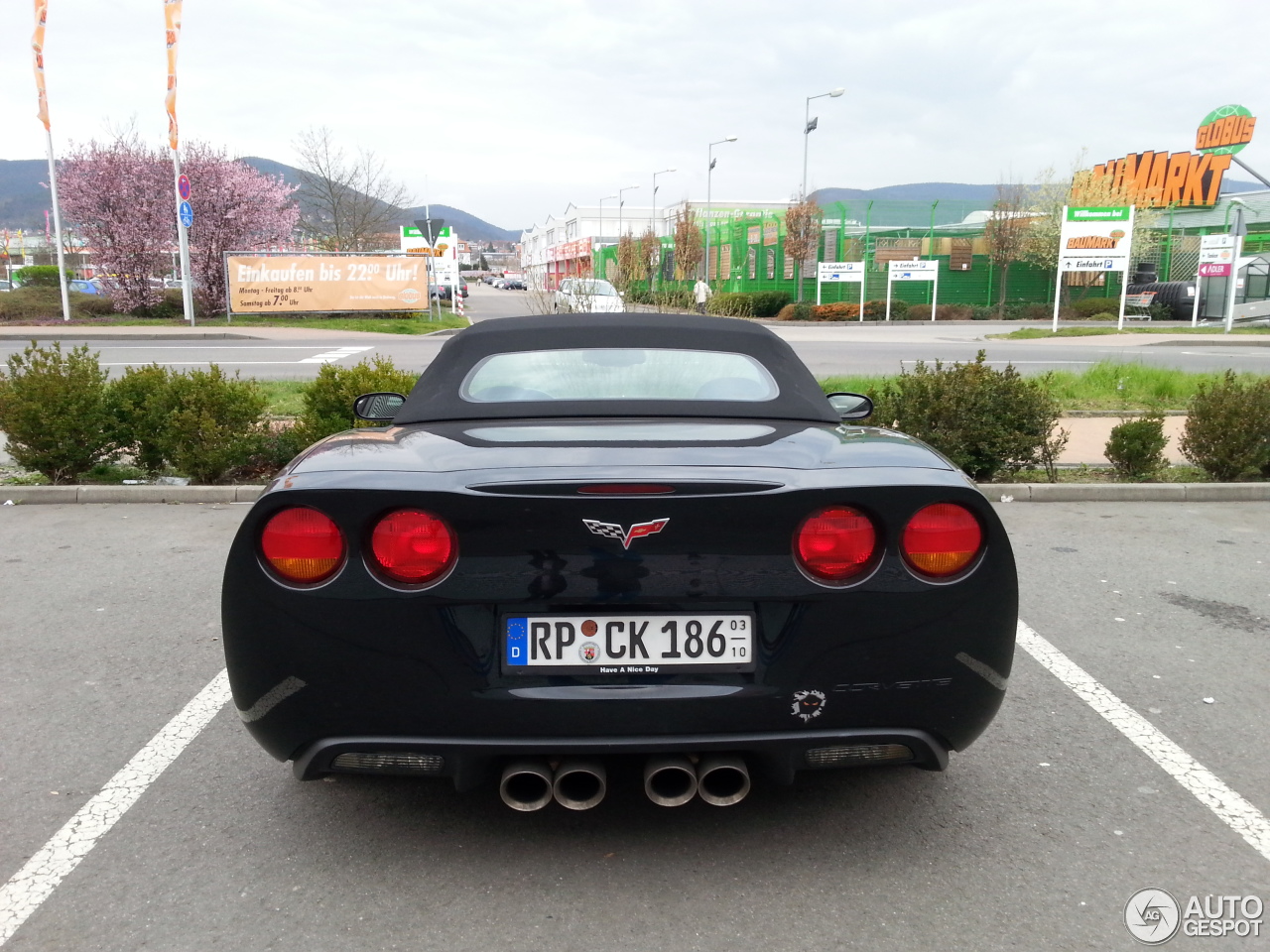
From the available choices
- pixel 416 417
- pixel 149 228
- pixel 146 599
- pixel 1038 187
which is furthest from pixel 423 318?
pixel 1038 187

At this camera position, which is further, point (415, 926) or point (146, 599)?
point (146, 599)

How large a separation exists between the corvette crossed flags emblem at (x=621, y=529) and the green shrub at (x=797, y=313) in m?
35.2

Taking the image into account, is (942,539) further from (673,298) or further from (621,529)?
(673,298)

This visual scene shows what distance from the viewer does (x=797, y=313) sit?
122ft

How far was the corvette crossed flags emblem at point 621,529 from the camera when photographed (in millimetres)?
2454

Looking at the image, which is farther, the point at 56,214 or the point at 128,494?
the point at 56,214

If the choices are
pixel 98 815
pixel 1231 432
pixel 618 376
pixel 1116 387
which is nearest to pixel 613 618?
pixel 618 376

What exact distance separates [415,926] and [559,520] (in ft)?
3.39

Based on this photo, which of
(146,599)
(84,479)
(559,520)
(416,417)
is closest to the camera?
(559,520)

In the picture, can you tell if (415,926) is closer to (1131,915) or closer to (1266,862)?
(1131,915)

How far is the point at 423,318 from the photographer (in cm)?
2939

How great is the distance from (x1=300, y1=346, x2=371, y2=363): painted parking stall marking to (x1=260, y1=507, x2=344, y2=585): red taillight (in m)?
15.4

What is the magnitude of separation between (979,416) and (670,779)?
237 inches

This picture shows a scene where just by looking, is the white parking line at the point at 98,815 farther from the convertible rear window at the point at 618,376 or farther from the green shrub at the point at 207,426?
the green shrub at the point at 207,426
